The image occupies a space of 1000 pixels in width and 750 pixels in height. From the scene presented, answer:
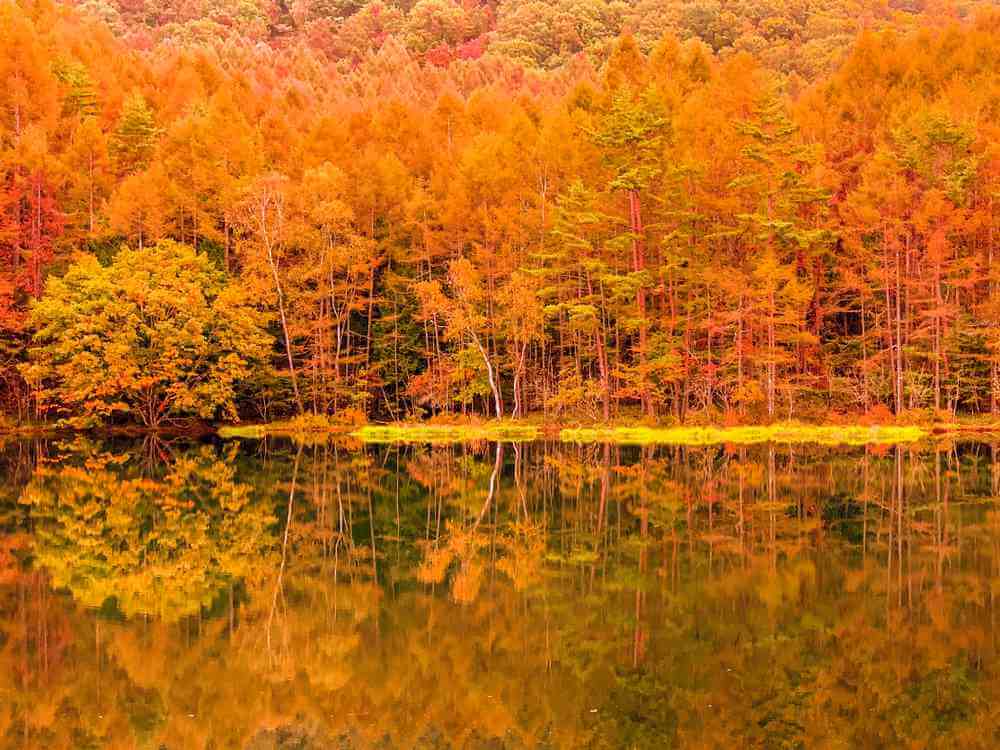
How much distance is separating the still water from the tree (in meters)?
16.4

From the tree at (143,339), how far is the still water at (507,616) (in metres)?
16.4

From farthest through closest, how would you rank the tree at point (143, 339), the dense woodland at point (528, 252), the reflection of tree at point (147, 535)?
the tree at point (143, 339) → the dense woodland at point (528, 252) → the reflection of tree at point (147, 535)

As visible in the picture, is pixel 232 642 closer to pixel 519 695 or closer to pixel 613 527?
pixel 519 695

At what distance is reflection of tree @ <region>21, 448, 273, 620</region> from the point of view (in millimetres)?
13930

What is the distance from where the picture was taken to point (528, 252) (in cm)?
4162

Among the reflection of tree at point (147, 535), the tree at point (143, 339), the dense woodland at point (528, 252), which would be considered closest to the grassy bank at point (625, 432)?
the dense woodland at point (528, 252)

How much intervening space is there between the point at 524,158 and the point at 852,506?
26.8 m

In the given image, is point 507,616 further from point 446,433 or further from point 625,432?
point 446,433

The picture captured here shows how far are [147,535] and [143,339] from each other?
23.8m

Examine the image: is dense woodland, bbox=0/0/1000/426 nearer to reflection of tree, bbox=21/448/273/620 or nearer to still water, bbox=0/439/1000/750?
reflection of tree, bbox=21/448/273/620

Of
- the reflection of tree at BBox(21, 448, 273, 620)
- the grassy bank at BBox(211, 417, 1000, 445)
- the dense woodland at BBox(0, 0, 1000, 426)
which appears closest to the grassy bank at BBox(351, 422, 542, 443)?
the grassy bank at BBox(211, 417, 1000, 445)

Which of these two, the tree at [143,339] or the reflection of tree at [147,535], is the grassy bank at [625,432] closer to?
the tree at [143,339]

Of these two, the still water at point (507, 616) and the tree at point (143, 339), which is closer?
the still water at point (507, 616)

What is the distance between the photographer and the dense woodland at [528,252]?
38.4 m
